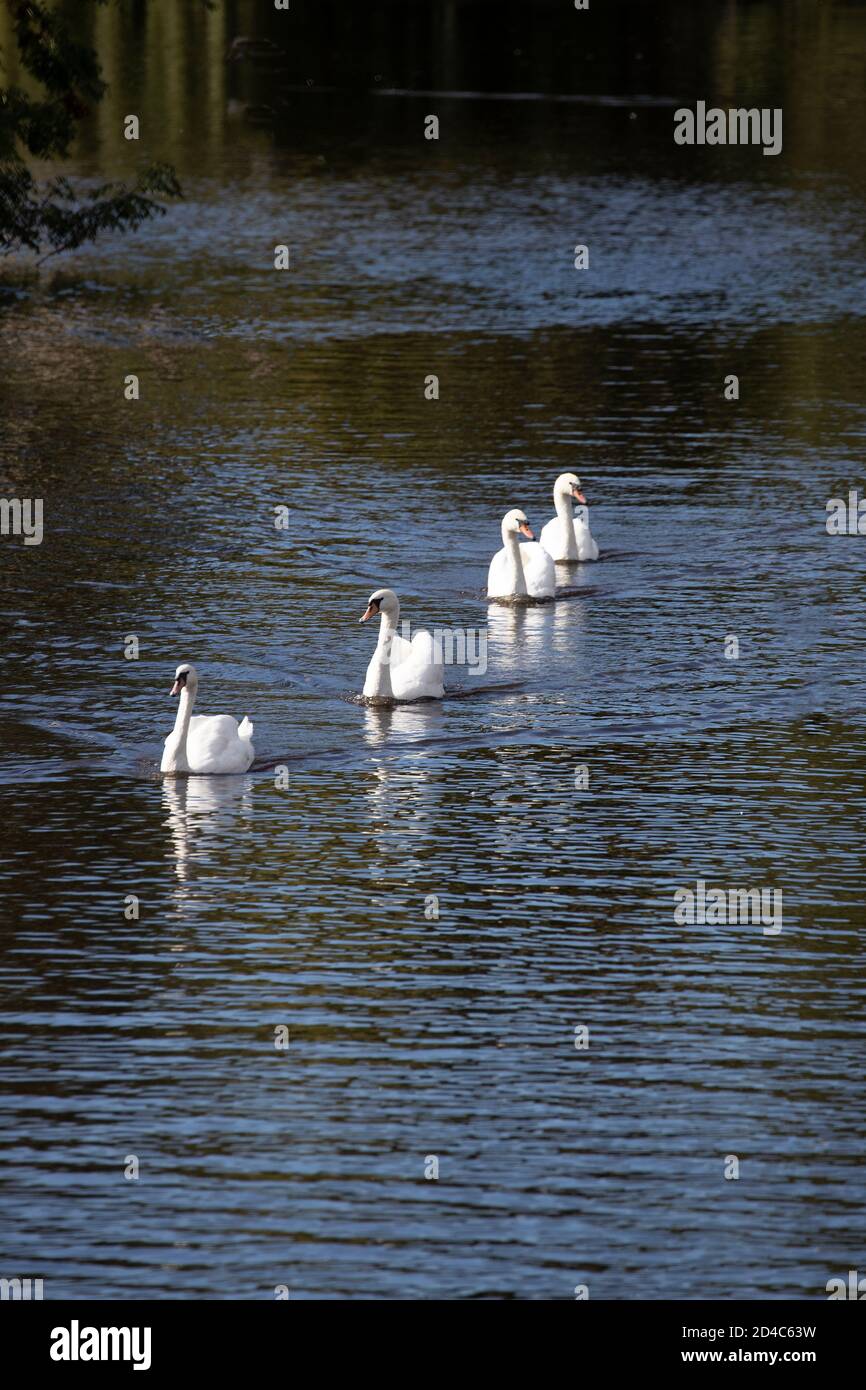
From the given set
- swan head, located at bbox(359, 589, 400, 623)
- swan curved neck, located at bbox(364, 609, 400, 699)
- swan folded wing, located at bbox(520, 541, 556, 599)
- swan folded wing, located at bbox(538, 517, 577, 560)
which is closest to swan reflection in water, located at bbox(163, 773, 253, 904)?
swan curved neck, located at bbox(364, 609, 400, 699)

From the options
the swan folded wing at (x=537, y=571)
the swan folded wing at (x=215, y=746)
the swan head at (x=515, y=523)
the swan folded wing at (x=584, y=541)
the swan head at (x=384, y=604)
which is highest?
the swan head at (x=515, y=523)

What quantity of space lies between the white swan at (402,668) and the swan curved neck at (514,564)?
387cm

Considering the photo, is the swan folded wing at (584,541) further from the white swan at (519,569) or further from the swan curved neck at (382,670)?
the swan curved neck at (382,670)

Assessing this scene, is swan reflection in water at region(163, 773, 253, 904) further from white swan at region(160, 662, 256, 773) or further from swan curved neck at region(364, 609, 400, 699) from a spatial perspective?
swan curved neck at region(364, 609, 400, 699)

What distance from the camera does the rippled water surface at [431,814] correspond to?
1416 cm

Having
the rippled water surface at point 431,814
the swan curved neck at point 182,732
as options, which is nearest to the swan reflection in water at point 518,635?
the rippled water surface at point 431,814

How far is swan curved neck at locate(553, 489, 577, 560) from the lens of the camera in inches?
1165

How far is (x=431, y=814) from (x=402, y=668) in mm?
3295

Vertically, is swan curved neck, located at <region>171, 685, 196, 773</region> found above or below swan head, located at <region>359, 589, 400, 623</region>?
below

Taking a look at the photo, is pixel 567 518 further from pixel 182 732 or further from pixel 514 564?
pixel 182 732

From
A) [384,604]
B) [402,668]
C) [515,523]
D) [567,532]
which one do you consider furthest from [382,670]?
[567,532]

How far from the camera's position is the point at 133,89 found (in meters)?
80.8
